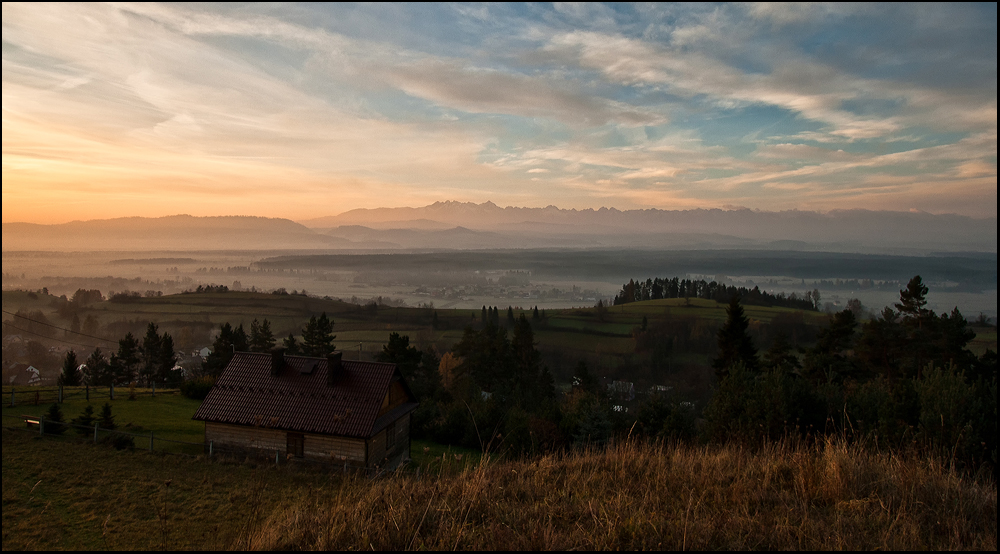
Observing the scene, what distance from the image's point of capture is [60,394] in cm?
2612

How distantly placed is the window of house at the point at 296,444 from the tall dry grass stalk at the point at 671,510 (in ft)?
50.3

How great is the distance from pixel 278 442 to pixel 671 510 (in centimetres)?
1816

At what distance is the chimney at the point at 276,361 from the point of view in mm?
20172

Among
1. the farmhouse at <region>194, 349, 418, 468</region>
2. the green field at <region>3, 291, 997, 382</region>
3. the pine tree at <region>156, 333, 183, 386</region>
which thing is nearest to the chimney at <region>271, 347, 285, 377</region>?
the farmhouse at <region>194, 349, 418, 468</region>

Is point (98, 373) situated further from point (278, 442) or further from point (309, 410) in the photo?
point (309, 410)

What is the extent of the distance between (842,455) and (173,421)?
28.4m

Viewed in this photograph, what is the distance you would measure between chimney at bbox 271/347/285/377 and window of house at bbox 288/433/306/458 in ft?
10.4

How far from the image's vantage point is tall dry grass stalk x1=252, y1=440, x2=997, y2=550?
329 cm

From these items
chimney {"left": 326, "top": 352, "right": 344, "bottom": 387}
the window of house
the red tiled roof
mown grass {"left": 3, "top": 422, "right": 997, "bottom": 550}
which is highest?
mown grass {"left": 3, "top": 422, "right": 997, "bottom": 550}

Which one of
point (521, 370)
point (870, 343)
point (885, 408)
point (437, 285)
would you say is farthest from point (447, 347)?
point (437, 285)

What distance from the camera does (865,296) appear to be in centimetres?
13112

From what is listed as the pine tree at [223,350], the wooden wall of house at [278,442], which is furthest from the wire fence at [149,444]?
the pine tree at [223,350]

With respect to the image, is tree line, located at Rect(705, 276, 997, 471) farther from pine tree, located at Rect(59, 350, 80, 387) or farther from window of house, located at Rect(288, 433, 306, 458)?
pine tree, located at Rect(59, 350, 80, 387)

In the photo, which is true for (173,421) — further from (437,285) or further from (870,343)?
(437,285)
